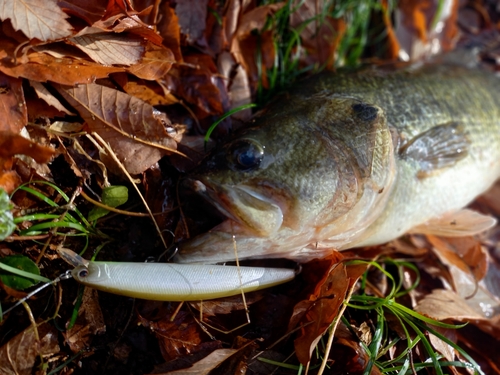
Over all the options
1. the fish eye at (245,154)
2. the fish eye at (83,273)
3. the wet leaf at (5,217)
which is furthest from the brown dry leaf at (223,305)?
the wet leaf at (5,217)

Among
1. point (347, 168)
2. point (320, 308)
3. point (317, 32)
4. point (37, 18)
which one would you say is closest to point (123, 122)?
point (37, 18)

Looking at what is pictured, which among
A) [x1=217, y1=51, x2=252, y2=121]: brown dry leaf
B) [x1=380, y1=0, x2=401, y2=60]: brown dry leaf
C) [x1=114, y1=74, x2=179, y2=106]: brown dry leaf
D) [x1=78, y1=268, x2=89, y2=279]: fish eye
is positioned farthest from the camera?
[x1=380, y1=0, x2=401, y2=60]: brown dry leaf

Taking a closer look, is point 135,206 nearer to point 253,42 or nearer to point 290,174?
point 290,174

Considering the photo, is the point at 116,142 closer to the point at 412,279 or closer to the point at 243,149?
the point at 243,149

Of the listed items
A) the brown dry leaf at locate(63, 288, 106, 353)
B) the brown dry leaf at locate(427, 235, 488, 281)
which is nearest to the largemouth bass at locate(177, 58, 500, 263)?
the brown dry leaf at locate(427, 235, 488, 281)

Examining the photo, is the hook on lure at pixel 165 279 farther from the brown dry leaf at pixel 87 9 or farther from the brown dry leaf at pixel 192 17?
the brown dry leaf at pixel 192 17

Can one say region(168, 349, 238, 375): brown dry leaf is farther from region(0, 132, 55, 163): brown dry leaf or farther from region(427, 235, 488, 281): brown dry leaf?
region(427, 235, 488, 281): brown dry leaf
